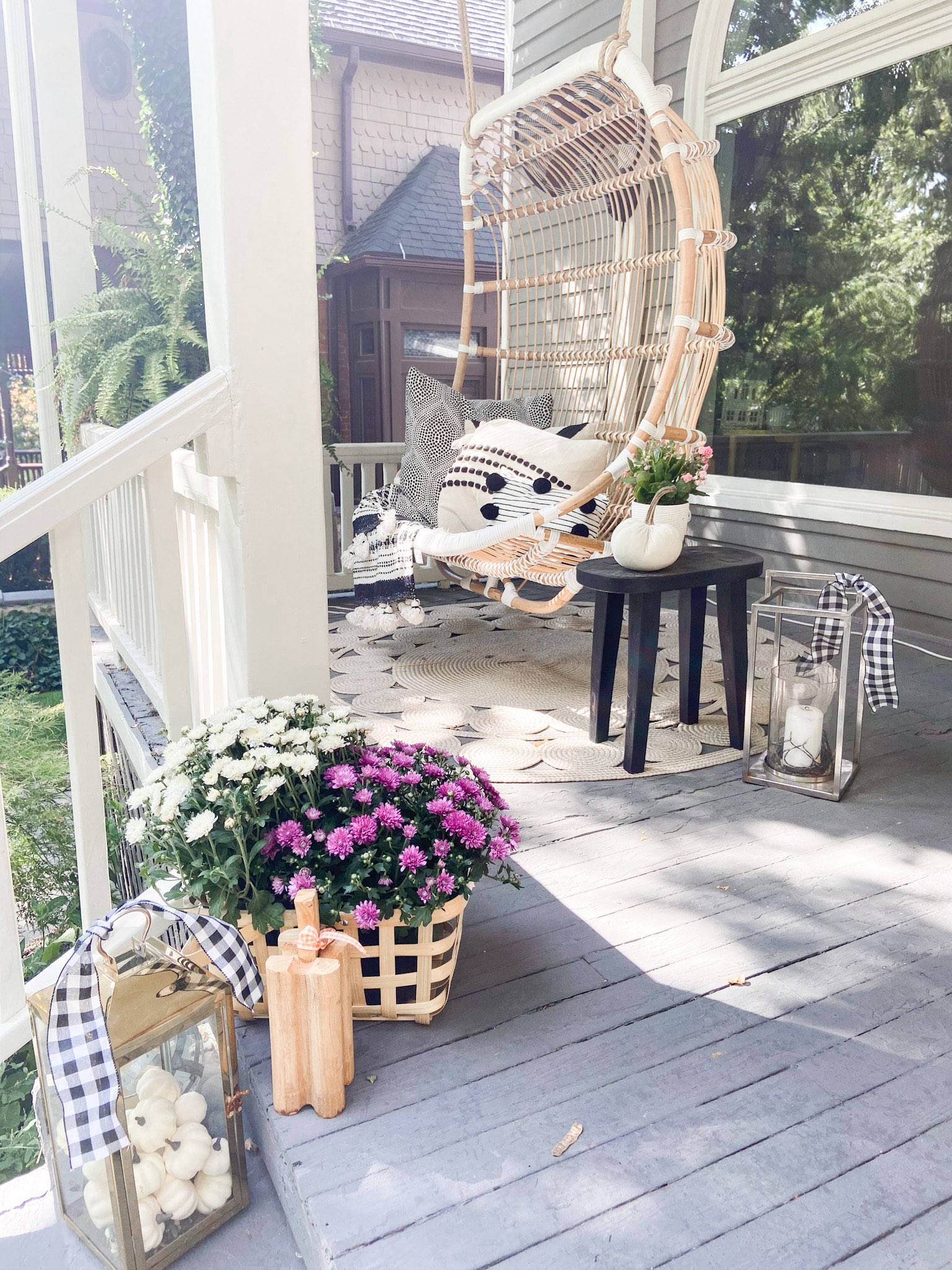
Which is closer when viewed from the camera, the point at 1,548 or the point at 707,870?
the point at 1,548

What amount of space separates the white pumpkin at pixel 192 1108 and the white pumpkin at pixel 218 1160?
36 mm

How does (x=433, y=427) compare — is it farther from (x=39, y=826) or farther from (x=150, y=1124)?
(x=150, y=1124)

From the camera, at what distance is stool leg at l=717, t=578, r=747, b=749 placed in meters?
2.29

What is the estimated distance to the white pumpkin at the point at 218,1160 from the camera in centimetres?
113

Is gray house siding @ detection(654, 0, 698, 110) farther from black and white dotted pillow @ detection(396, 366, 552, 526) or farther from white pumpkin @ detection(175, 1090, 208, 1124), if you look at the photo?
white pumpkin @ detection(175, 1090, 208, 1124)

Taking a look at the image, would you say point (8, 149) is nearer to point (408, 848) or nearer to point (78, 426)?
point (78, 426)

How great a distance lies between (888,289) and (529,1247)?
333 cm

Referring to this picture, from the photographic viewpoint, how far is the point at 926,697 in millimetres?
2699

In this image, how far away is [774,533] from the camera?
3918 millimetres

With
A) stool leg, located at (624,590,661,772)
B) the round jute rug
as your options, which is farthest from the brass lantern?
stool leg, located at (624,590,661,772)

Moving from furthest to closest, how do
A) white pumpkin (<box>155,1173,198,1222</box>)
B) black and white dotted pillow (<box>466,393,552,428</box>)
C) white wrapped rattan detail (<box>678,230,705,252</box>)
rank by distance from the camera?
black and white dotted pillow (<box>466,393,552,428</box>) < white wrapped rattan detail (<box>678,230,705,252</box>) < white pumpkin (<box>155,1173,198,1222</box>)

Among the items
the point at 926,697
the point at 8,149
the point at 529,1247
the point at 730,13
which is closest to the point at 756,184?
the point at 730,13

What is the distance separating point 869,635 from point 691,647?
1.50 feet

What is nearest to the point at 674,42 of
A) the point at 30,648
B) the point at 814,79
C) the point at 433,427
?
the point at 814,79
